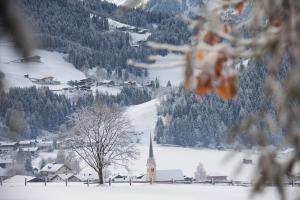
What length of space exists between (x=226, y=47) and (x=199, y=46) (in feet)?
0.35

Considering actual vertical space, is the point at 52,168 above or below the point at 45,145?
below

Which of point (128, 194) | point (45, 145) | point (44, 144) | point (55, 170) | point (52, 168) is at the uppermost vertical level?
point (44, 144)

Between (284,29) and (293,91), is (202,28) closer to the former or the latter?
(284,29)

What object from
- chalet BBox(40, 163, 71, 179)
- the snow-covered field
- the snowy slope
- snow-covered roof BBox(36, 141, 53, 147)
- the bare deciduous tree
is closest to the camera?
the snow-covered field

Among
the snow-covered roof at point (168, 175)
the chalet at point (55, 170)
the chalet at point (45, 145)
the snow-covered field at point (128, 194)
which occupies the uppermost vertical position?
the chalet at point (45, 145)

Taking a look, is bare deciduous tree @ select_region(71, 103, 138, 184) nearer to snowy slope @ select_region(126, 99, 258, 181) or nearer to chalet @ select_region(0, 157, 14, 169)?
snowy slope @ select_region(126, 99, 258, 181)

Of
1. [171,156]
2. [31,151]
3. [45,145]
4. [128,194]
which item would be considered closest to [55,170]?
[171,156]

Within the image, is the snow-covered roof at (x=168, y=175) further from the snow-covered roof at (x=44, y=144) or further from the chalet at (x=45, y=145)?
the snow-covered roof at (x=44, y=144)

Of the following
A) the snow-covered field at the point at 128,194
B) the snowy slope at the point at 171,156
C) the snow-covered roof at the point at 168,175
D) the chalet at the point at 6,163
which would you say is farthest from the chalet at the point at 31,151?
the snow-covered field at the point at 128,194

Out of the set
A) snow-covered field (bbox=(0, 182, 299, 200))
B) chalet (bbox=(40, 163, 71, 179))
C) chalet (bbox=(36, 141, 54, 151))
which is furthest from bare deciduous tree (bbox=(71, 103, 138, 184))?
chalet (bbox=(36, 141, 54, 151))

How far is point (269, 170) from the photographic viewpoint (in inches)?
76.6

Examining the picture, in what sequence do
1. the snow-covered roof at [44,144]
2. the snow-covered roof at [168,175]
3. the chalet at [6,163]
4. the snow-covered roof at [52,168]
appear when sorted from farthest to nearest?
1. the snow-covered roof at [44,144]
2. the chalet at [6,163]
3. the snow-covered roof at [52,168]
4. the snow-covered roof at [168,175]

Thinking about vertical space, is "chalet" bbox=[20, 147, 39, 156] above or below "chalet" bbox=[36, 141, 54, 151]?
below

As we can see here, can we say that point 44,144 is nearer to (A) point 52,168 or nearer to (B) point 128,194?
(A) point 52,168
